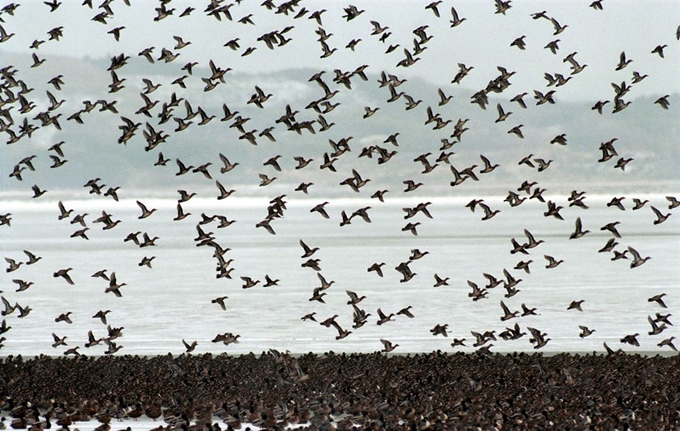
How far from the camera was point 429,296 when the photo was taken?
1705 inches

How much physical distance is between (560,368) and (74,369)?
396 inches

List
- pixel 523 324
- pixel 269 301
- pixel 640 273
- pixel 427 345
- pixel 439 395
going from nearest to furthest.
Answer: pixel 439 395
pixel 427 345
pixel 523 324
pixel 269 301
pixel 640 273

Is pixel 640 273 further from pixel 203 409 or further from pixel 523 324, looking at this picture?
pixel 203 409

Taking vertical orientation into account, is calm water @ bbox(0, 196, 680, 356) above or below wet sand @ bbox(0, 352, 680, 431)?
above

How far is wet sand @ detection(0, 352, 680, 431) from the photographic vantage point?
1686 centimetres

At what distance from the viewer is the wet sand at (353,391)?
1686 centimetres

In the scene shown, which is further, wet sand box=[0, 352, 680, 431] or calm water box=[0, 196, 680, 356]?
calm water box=[0, 196, 680, 356]

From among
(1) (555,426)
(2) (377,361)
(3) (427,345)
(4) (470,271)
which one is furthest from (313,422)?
(4) (470,271)

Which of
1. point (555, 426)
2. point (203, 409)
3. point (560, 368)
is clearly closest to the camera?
point (555, 426)

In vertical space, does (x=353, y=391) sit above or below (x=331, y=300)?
below

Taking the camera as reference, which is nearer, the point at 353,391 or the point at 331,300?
the point at 353,391

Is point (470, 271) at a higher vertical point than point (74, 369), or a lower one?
higher

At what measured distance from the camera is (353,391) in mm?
19344

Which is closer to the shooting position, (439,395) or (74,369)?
(439,395)
